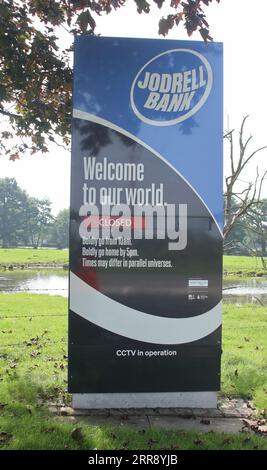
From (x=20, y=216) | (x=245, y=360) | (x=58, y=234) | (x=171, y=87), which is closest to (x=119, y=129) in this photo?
(x=171, y=87)

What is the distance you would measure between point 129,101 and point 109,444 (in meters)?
3.48

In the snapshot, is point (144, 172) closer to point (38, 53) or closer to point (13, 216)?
point (38, 53)

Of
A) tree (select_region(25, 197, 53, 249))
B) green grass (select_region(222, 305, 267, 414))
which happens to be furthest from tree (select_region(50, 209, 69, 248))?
green grass (select_region(222, 305, 267, 414))

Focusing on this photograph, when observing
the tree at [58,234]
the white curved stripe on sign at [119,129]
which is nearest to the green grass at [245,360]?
the white curved stripe on sign at [119,129]

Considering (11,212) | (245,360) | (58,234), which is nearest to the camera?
(245,360)

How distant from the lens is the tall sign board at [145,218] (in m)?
5.41

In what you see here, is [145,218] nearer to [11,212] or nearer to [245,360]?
[245,360]

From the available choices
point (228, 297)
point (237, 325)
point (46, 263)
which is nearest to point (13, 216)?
point (46, 263)

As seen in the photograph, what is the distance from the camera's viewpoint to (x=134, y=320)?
553cm

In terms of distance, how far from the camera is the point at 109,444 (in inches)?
171

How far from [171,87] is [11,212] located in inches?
4075

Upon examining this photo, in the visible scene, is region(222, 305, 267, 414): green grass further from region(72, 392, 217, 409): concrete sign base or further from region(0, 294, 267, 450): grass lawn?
region(72, 392, 217, 409): concrete sign base

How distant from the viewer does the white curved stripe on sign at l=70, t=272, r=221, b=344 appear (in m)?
5.43

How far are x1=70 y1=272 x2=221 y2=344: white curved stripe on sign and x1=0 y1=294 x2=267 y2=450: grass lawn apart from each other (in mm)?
999
